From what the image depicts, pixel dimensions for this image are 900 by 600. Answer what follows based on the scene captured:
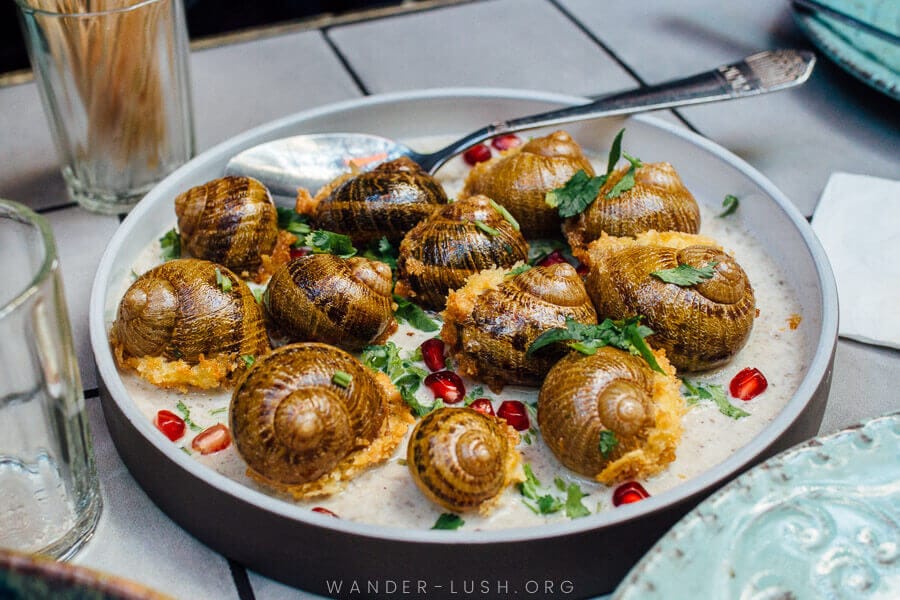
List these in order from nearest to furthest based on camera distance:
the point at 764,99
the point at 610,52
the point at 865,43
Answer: the point at 865,43 → the point at 764,99 → the point at 610,52

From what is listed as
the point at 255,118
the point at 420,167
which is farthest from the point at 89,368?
the point at 255,118

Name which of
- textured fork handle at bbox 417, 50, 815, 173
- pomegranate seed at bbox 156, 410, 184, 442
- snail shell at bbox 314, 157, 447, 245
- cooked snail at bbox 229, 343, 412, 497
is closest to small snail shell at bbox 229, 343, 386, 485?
cooked snail at bbox 229, 343, 412, 497

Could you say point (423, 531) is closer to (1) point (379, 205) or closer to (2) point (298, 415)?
(2) point (298, 415)

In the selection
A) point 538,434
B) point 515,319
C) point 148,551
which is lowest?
point 148,551

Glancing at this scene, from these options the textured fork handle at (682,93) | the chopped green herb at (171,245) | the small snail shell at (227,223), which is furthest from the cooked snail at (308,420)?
the textured fork handle at (682,93)

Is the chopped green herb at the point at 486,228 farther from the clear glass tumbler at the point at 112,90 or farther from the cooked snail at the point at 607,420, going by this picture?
the clear glass tumbler at the point at 112,90

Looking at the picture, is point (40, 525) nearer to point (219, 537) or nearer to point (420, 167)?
point (219, 537)

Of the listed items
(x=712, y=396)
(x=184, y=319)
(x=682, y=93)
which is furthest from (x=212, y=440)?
(x=682, y=93)
